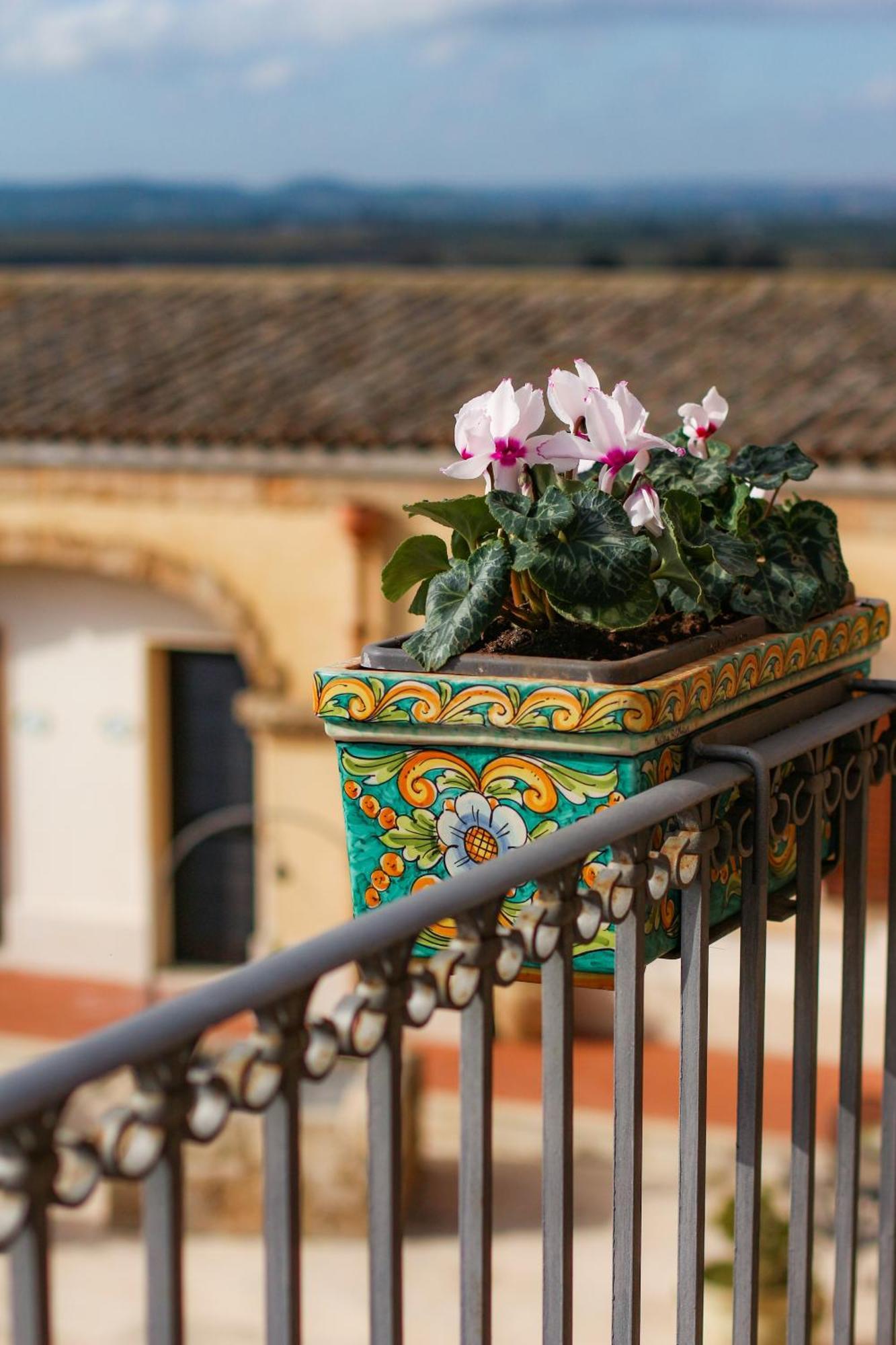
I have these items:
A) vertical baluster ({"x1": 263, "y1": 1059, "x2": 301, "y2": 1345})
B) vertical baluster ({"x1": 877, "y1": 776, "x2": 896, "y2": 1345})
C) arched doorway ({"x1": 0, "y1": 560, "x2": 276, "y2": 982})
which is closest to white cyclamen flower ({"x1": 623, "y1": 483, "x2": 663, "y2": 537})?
vertical baluster ({"x1": 877, "y1": 776, "x2": 896, "y2": 1345})

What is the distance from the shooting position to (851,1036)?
189 centimetres

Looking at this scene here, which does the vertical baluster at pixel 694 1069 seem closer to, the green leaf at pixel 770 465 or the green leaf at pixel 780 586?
the green leaf at pixel 780 586

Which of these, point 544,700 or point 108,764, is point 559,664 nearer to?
point 544,700

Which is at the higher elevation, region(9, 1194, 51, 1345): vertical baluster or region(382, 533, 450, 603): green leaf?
region(382, 533, 450, 603): green leaf

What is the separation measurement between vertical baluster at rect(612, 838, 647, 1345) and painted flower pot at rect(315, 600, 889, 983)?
0.20 ft

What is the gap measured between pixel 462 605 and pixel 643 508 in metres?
0.22

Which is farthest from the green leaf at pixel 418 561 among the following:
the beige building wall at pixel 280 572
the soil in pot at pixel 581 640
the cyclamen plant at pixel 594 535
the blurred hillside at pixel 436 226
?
the blurred hillside at pixel 436 226

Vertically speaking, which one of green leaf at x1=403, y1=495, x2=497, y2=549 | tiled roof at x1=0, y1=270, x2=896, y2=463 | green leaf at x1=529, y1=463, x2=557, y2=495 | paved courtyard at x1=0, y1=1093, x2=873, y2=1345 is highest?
tiled roof at x1=0, y1=270, x2=896, y2=463

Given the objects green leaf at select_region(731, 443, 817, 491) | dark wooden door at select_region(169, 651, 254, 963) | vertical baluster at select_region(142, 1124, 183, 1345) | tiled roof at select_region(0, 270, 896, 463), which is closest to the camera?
vertical baluster at select_region(142, 1124, 183, 1345)

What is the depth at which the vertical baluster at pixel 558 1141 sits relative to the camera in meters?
1.40

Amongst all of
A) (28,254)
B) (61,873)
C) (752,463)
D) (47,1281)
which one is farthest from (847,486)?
(28,254)

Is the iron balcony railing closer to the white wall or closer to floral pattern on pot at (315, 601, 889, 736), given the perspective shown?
floral pattern on pot at (315, 601, 889, 736)

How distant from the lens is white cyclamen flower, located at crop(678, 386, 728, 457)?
2.01 metres

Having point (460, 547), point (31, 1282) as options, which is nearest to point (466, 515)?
point (460, 547)
